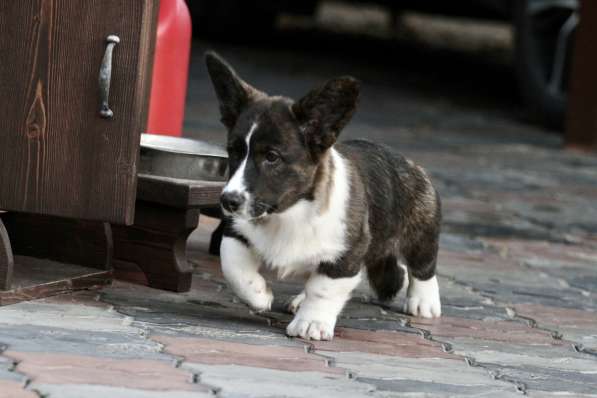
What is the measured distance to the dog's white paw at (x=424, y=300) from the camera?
5180 millimetres

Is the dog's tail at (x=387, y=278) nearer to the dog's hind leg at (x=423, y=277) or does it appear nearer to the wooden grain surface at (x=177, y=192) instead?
the dog's hind leg at (x=423, y=277)

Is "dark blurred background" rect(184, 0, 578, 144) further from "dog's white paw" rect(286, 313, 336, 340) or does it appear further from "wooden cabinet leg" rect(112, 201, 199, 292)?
"dog's white paw" rect(286, 313, 336, 340)

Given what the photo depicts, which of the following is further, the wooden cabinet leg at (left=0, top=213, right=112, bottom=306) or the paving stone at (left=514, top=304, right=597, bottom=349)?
the paving stone at (left=514, top=304, right=597, bottom=349)

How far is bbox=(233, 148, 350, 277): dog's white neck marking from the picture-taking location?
4.62 meters

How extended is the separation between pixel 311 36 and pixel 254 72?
14.1ft

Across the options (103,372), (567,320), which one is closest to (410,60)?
(567,320)

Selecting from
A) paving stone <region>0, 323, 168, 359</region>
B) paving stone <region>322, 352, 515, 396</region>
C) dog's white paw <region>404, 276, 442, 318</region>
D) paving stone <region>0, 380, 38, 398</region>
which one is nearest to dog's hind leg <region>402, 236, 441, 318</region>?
dog's white paw <region>404, 276, 442, 318</region>

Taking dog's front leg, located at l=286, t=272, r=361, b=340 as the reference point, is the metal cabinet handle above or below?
above

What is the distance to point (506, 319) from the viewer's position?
5285 millimetres

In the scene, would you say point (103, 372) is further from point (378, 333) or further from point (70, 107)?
point (378, 333)

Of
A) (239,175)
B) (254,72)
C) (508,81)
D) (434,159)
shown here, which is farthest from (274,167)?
(508,81)

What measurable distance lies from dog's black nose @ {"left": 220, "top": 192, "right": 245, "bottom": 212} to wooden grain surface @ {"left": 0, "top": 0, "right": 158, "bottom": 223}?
417 mm

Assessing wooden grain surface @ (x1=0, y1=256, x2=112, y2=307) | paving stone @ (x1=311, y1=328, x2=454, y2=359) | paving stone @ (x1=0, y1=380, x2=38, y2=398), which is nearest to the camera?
paving stone @ (x1=0, y1=380, x2=38, y2=398)

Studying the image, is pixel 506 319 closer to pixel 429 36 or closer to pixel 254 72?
pixel 254 72
